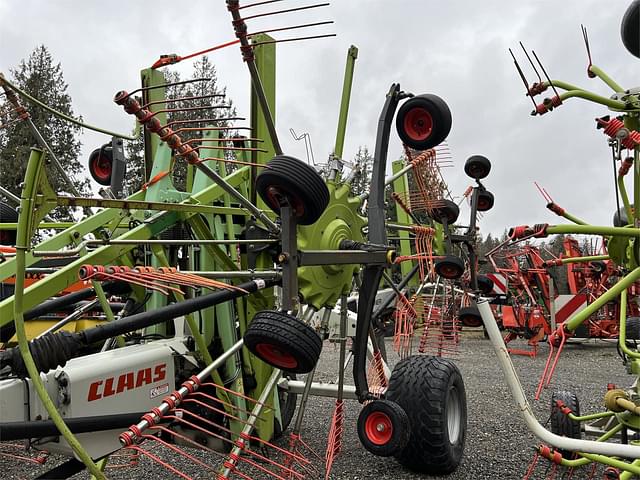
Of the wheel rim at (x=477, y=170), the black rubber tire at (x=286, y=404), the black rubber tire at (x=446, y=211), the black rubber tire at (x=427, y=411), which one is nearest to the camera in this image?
the black rubber tire at (x=427, y=411)

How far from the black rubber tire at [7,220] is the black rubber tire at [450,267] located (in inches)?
154

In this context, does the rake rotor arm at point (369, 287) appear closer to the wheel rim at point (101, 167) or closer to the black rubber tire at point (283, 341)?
the black rubber tire at point (283, 341)

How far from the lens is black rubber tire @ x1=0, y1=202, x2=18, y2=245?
431cm

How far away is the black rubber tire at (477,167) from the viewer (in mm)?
6309

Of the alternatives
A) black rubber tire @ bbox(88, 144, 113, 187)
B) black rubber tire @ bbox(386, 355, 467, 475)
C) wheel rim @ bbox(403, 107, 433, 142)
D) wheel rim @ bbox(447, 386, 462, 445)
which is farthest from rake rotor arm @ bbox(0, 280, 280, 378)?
black rubber tire @ bbox(88, 144, 113, 187)

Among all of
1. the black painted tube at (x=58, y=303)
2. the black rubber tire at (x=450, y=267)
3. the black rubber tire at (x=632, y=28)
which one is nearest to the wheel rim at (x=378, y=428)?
the black painted tube at (x=58, y=303)

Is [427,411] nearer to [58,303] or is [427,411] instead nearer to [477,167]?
[58,303]

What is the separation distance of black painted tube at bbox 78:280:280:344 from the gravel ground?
192 cm

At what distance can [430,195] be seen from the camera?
5.75 meters

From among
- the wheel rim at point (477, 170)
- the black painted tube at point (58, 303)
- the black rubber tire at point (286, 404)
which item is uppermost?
the wheel rim at point (477, 170)

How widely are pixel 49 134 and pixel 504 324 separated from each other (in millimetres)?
15988

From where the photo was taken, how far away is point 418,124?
3.89 meters

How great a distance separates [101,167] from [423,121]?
3083mm

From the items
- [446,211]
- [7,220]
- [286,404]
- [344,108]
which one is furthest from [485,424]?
[7,220]
